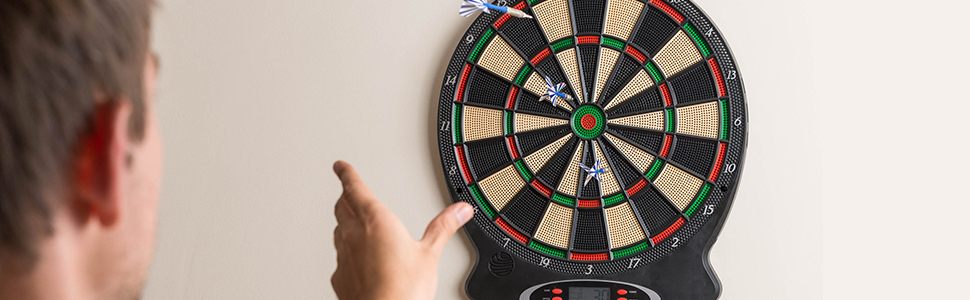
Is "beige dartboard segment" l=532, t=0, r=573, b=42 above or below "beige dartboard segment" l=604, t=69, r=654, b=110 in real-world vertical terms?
above

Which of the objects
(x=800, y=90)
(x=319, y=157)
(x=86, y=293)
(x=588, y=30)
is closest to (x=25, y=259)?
(x=86, y=293)

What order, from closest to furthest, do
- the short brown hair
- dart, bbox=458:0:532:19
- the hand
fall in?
the short brown hair, the hand, dart, bbox=458:0:532:19

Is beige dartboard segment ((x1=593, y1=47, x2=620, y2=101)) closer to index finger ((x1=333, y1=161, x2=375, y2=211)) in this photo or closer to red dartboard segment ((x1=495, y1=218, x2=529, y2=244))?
red dartboard segment ((x1=495, y1=218, x2=529, y2=244))

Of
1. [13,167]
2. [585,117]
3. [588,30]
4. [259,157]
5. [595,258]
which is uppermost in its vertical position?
[588,30]

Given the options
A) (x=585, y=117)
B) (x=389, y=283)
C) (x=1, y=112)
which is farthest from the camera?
(x=585, y=117)

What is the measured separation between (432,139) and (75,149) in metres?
1.27

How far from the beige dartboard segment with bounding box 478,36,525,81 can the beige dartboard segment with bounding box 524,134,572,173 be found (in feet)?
0.72

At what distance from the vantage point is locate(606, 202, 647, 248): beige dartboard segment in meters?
1.64

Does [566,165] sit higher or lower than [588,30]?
lower

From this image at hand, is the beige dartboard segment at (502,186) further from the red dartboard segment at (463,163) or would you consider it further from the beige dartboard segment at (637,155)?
the beige dartboard segment at (637,155)

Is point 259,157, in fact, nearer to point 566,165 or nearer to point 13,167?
point 566,165

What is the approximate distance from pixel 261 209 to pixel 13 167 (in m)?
1.35

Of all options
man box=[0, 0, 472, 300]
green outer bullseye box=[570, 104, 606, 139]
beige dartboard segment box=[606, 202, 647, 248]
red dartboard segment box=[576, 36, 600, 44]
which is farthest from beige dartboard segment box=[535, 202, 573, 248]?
man box=[0, 0, 472, 300]

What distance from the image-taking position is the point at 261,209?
5.69 feet
